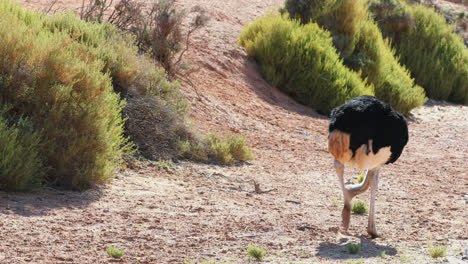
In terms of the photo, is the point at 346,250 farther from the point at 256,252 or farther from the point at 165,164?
the point at 165,164

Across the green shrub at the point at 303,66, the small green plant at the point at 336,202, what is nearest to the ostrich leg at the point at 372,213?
the small green plant at the point at 336,202

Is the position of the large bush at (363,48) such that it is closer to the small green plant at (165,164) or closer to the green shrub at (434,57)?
the green shrub at (434,57)

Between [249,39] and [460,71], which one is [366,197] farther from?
[460,71]

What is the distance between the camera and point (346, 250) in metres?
5.72

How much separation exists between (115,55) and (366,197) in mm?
3798

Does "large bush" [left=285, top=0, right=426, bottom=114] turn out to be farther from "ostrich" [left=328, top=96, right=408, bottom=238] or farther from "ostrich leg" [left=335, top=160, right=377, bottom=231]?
"ostrich" [left=328, top=96, right=408, bottom=238]

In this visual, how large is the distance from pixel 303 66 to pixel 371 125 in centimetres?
845

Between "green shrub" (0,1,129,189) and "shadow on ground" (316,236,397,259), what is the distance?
8.62 feet

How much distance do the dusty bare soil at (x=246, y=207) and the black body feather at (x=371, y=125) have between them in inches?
35.6

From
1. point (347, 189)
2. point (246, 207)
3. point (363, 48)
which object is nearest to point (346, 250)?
point (347, 189)

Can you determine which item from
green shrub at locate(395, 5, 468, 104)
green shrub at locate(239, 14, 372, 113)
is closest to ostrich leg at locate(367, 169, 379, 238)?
green shrub at locate(239, 14, 372, 113)

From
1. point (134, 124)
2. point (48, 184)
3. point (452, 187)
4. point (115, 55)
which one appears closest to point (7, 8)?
point (115, 55)

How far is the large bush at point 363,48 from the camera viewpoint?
50.6 ft

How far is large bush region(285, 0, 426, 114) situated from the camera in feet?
50.6
